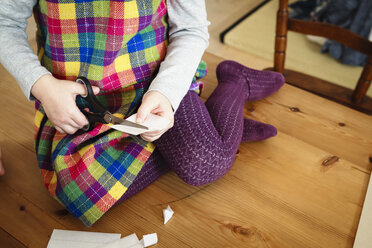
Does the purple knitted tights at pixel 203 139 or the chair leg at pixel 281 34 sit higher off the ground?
the chair leg at pixel 281 34

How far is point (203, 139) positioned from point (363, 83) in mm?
631

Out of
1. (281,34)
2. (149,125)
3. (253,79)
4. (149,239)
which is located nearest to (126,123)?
(149,125)

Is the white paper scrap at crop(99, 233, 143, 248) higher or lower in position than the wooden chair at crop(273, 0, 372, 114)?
lower

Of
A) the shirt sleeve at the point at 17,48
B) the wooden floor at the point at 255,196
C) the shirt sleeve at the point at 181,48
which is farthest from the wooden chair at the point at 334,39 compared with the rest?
the shirt sleeve at the point at 17,48

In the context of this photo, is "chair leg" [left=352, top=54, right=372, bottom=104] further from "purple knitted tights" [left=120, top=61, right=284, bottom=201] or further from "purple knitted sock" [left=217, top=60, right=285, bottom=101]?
"purple knitted tights" [left=120, top=61, right=284, bottom=201]

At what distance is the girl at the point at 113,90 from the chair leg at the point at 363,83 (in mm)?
503

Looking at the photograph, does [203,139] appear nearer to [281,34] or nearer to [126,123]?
[126,123]

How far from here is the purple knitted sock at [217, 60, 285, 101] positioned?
1.04m

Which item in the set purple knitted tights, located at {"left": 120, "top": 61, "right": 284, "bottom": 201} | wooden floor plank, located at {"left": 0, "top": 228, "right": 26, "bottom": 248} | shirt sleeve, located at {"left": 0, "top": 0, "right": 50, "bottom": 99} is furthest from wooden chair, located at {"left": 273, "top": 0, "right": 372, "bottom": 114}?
wooden floor plank, located at {"left": 0, "top": 228, "right": 26, "bottom": 248}

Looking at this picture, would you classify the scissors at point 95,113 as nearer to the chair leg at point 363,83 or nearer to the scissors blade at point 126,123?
the scissors blade at point 126,123

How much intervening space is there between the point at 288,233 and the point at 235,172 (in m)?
0.20

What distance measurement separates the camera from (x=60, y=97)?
2.34ft

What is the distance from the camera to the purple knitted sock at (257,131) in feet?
3.01

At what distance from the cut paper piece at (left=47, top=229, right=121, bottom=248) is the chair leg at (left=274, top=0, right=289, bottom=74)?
84 cm
